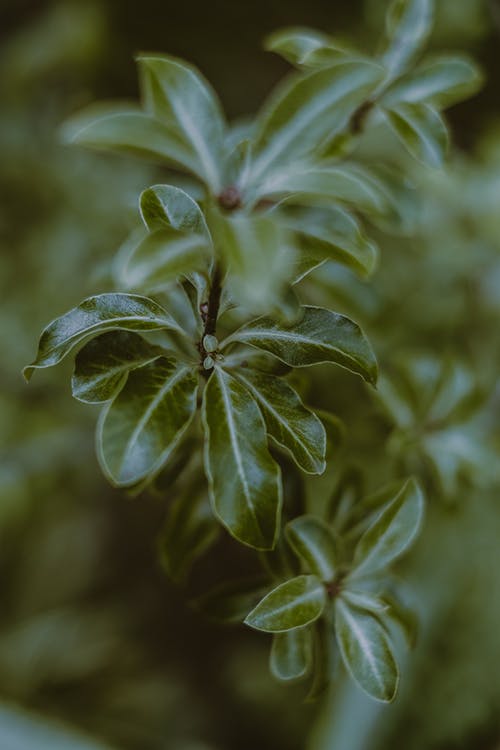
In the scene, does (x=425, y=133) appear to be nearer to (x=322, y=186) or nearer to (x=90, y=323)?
(x=322, y=186)

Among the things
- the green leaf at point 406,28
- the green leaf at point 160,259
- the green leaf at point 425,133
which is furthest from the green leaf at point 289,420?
the green leaf at point 406,28

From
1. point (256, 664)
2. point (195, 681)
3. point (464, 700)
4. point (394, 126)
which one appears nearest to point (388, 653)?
point (394, 126)

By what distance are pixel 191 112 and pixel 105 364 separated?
0.25 metres

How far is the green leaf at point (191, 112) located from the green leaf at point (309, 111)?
54 millimetres

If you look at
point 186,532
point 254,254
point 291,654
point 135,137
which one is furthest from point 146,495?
point 254,254

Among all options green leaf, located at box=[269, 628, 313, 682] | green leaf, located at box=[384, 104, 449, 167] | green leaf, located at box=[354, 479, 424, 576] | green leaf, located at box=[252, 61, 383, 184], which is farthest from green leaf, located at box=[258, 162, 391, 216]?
green leaf, located at box=[269, 628, 313, 682]

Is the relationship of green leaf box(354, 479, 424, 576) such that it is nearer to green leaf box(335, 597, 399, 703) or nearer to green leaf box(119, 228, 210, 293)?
green leaf box(335, 597, 399, 703)

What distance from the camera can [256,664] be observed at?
5.44 ft

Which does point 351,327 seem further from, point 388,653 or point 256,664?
point 256,664

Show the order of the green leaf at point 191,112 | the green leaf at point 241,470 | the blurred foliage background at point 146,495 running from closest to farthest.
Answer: the green leaf at point 241,470
the green leaf at point 191,112
the blurred foliage background at point 146,495

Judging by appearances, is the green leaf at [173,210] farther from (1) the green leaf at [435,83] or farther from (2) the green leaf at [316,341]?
(1) the green leaf at [435,83]

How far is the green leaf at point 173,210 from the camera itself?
0.52 meters

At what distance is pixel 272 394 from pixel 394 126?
299mm

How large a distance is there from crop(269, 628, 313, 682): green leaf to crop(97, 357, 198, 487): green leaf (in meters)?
0.21
